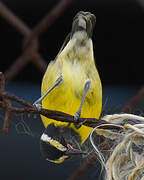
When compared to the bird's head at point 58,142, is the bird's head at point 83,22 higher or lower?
higher

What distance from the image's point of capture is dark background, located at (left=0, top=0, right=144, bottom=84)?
83.6 inches

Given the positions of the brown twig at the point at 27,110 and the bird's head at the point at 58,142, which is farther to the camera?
the bird's head at the point at 58,142

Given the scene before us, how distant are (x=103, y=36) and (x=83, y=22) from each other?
115 cm

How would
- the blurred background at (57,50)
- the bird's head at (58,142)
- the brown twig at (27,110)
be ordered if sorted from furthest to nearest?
the blurred background at (57,50), the bird's head at (58,142), the brown twig at (27,110)

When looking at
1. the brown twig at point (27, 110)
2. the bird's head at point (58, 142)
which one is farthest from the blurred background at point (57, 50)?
the brown twig at point (27, 110)

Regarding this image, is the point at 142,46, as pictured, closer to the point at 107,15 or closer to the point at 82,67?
the point at 107,15

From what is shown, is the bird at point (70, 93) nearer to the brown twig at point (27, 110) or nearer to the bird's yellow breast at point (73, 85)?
the bird's yellow breast at point (73, 85)

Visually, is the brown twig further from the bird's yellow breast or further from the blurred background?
the blurred background

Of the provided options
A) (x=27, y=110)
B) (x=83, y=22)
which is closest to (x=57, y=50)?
(x=83, y=22)

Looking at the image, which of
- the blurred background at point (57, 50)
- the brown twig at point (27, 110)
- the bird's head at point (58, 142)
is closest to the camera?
the brown twig at point (27, 110)

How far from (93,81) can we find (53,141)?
0.17 metres

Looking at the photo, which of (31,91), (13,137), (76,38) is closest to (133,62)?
(31,91)

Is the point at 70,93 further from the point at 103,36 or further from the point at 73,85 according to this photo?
the point at 103,36

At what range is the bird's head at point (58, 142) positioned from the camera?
1.10 meters
